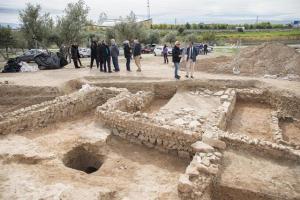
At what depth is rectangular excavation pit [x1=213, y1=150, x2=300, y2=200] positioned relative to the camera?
5934 mm

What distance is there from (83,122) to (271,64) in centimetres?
1287

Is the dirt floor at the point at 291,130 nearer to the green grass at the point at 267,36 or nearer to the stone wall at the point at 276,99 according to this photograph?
the stone wall at the point at 276,99

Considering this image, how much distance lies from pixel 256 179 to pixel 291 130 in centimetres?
594

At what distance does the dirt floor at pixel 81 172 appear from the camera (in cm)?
610

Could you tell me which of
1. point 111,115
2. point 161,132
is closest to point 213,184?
point 161,132

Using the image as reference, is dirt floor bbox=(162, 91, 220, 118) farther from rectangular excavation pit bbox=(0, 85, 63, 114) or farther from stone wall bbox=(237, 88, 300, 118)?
rectangular excavation pit bbox=(0, 85, 63, 114)

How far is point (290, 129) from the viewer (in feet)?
37.1

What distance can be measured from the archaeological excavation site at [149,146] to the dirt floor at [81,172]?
0.08 feet

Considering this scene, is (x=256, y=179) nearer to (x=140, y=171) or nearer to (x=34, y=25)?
(x=140, y=171)

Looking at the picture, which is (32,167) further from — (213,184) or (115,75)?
(115,75)

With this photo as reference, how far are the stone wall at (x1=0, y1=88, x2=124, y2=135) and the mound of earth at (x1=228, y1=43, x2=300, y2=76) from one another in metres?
9.55

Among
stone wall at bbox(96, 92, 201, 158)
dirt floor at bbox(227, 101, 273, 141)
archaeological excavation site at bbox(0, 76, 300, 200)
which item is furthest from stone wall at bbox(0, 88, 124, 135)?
dirt floor at bbox(227, 101, 273, 141)

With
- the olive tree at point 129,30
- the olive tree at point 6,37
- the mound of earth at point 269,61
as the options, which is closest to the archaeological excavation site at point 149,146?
the mound of earth at point 269,61

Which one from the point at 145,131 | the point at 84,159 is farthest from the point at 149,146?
the point at 84,159
